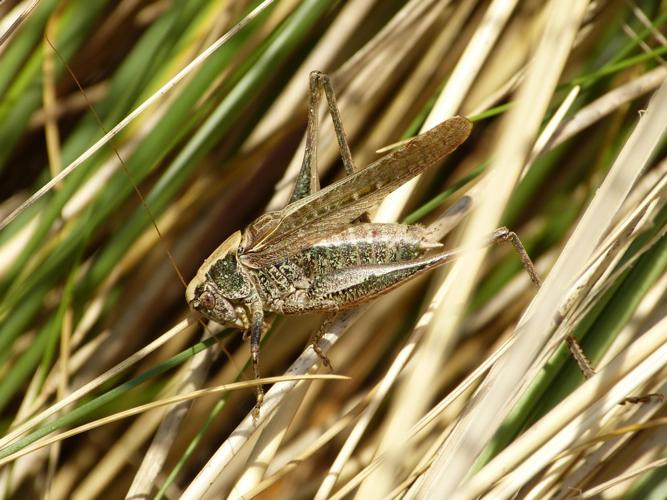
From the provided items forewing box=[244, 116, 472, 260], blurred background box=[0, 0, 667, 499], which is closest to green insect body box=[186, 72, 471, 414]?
forewing box=[244, 116, 472, 260]

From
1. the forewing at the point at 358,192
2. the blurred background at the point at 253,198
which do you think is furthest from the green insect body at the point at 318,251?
the blurred background at the point at 253,198

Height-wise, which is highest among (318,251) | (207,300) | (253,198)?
(253,198)

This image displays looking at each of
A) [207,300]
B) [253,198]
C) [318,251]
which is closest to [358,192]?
[318,251]

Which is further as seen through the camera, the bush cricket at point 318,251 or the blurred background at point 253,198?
the bush cricket at point 318,251

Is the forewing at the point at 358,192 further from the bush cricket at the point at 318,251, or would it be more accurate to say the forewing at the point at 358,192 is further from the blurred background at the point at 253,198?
the blurred background at the point at 253,198

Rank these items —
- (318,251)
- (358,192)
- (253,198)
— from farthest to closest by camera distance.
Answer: (253,198), (318,251), (358,192)

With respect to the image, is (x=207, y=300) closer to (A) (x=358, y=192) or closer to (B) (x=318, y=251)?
(B) (x=318, y=251)

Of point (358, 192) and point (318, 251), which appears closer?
point (358, 192)

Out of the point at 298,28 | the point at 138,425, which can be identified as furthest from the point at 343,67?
the point at 138,425
